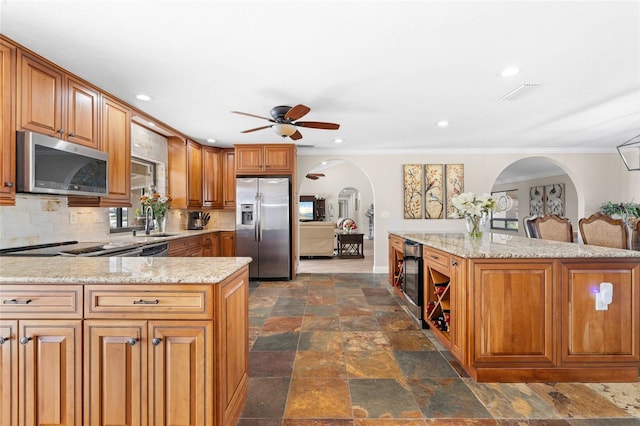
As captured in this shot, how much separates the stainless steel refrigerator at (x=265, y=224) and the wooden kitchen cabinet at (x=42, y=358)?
138 inches

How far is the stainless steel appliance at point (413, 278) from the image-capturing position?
2.93 m

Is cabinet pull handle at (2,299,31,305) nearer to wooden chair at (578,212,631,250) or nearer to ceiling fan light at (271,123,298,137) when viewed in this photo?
ceiling fan light at (271,123,298,137)

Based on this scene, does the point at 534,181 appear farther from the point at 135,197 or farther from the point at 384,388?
the point at 135,197

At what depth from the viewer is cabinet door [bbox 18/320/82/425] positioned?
4.29ft

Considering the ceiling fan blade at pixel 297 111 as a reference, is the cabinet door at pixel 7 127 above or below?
below

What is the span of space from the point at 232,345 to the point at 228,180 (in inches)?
167

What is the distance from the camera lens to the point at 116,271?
1430mm

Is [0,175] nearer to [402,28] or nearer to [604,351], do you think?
[402,28]

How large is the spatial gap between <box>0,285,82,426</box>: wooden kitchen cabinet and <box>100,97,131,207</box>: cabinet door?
1.83 m

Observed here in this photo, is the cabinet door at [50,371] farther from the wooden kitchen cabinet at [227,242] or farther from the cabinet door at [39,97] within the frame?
the wooden kitchen cabinet at [227,242]

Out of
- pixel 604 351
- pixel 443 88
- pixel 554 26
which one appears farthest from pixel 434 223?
pixel 554 26

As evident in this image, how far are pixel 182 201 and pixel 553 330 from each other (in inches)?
A: 186

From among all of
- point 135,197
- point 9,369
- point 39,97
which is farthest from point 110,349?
point 135,197

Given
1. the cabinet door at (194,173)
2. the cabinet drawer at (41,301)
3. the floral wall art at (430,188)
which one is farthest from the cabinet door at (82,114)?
the floral wall art at (430,188)
